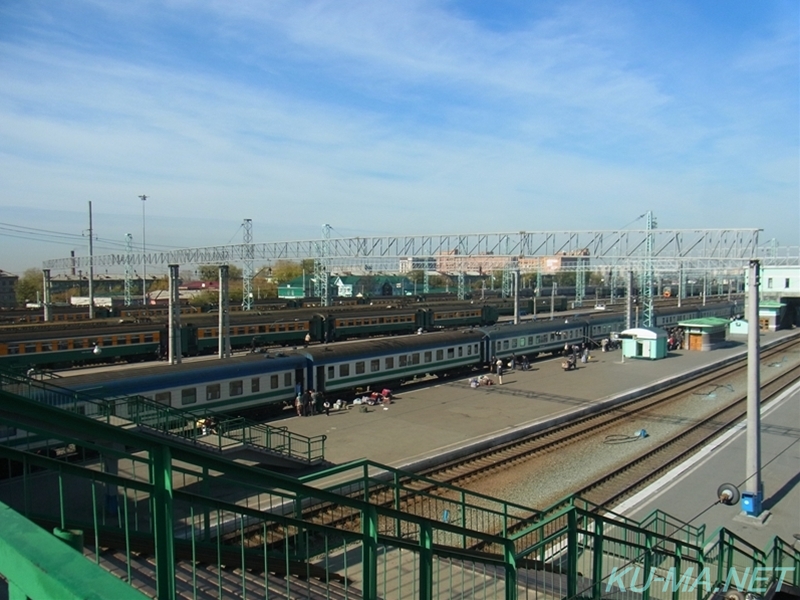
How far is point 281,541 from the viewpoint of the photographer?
31.9 ft

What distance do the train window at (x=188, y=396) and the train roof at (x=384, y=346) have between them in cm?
487

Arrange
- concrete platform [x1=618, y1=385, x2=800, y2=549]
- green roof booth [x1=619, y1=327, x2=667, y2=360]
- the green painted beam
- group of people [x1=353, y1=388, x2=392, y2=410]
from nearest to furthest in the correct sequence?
the green painted beam → concrete platform [x1=618, y1=385, x2=800, y2=549] → group of people [x1=353, y1=388, x2=392, y2=410] → green roof booth [x1=619, y1=327, x2=667, y2=360]

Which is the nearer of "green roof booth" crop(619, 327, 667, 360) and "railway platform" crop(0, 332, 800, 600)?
"railway platform" crop(0, 332, 800, 600)

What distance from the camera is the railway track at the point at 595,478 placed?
13.2 m

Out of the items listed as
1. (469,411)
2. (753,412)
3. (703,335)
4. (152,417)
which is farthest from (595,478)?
(703,335)

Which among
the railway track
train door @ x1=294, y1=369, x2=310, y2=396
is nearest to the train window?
train door @ x1=294, y1=369, x2=310, y2=396

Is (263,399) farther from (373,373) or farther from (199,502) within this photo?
(199,502)

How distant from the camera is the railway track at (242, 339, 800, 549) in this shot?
519 inches

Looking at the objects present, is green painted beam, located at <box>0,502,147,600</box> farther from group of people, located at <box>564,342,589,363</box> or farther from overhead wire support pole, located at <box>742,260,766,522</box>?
group of people, located at <box>564,342,589,363</box>

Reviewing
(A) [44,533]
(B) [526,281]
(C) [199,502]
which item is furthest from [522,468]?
(B) [526,281]

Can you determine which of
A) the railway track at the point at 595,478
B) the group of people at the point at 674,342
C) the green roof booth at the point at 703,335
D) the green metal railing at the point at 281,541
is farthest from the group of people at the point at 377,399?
the green roof booth at the point at 703,335

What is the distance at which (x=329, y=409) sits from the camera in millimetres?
21781

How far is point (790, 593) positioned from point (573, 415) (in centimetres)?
1247

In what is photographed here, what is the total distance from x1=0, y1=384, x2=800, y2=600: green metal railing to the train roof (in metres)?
10.5
